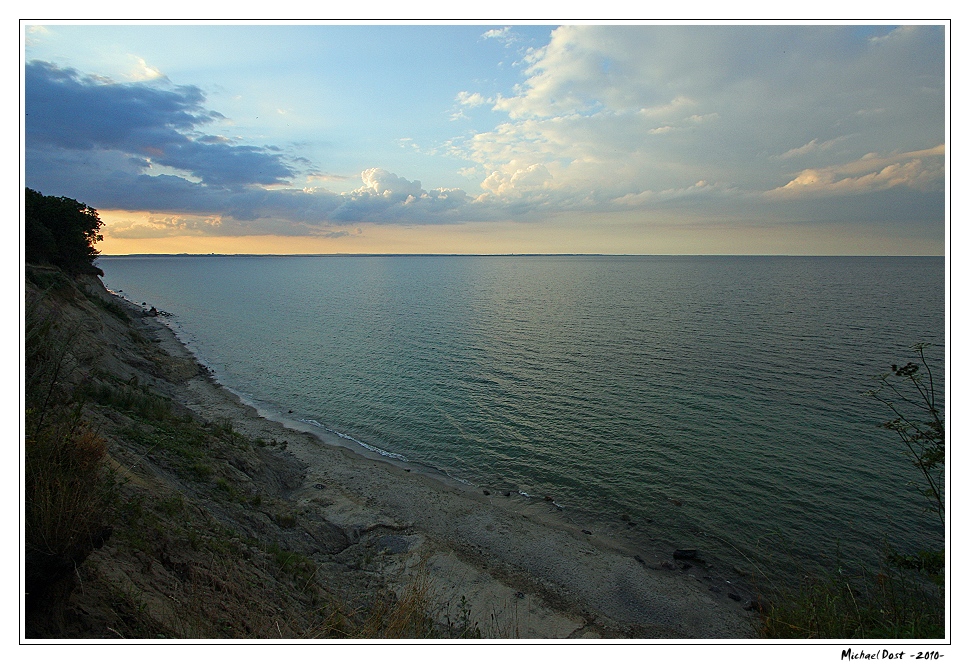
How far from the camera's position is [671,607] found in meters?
14.5

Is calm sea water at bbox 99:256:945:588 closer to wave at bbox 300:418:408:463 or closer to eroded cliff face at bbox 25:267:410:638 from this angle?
wave at bbox 300:418:408:463

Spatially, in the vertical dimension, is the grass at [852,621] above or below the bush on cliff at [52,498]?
below

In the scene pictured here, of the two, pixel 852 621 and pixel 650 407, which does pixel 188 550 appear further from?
pixel 650 407

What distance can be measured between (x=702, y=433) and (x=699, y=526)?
8596mm

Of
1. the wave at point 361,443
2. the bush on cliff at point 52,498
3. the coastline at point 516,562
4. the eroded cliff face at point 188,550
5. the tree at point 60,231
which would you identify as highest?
the tree at point 60,231

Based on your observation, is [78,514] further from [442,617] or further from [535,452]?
[535,452]

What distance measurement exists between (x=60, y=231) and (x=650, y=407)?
53.9m

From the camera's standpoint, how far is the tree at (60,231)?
116 ft

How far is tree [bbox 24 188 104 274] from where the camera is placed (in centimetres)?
3550

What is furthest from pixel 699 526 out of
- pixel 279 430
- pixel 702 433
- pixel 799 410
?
pixel 279 430

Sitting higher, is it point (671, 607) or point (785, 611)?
point (785, 611)

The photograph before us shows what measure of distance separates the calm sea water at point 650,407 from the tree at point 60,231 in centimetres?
1455

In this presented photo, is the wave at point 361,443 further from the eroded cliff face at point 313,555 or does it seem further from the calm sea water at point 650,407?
the eroded cliff face at point 313,555

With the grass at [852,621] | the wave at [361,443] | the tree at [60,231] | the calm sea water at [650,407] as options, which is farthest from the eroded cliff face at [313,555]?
the tree at [60,231]
